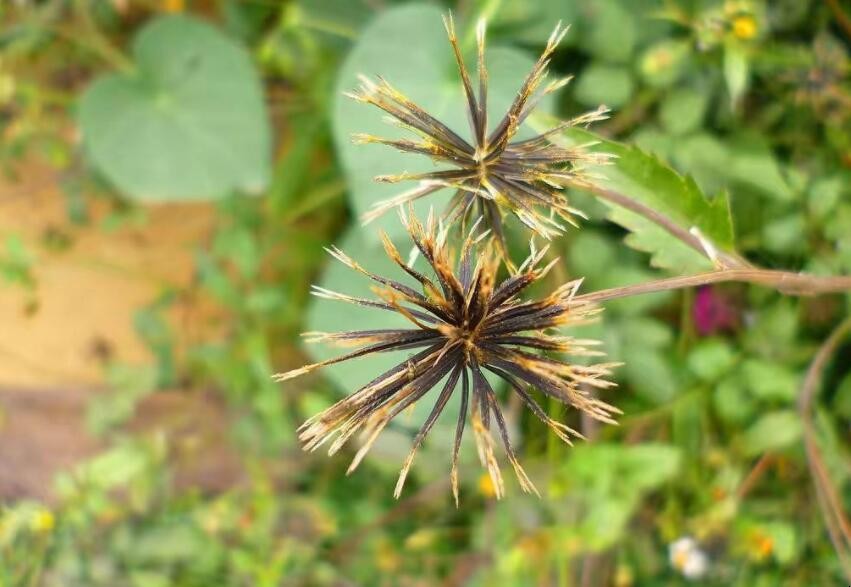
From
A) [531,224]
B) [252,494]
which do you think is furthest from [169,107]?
[531,224]

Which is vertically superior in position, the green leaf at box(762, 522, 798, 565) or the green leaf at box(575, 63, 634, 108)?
the green leaf at box(575, 63, 634, 108)

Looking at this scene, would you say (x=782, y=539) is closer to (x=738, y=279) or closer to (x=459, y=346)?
(x=738, y=279)

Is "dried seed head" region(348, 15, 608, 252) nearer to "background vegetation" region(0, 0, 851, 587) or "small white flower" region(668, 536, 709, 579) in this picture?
"background vegetation" region(0, 0, 851, 587)

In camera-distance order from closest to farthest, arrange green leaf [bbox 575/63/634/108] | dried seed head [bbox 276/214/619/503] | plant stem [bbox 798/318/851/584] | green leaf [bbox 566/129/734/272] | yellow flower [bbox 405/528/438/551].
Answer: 1. dried seed head [bbox 276/214/619/503]
2. green leaf [bbox 566/129/734/272]
3. plant stem [bbox 798/318/851/584]
4. green leaf [bbox 575/63/634/108]
5. yellow flower [bbox 405/528/438/551]

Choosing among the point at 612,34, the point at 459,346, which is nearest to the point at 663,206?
the point at 459,346

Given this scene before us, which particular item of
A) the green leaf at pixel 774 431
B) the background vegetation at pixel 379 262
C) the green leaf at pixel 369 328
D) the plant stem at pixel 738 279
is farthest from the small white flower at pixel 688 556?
the plant stem at pixel 738 279

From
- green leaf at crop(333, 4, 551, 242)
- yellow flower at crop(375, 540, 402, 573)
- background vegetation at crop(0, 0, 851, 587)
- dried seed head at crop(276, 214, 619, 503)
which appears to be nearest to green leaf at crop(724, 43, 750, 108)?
background vegetation at crop(0, 0, 851, 587)
